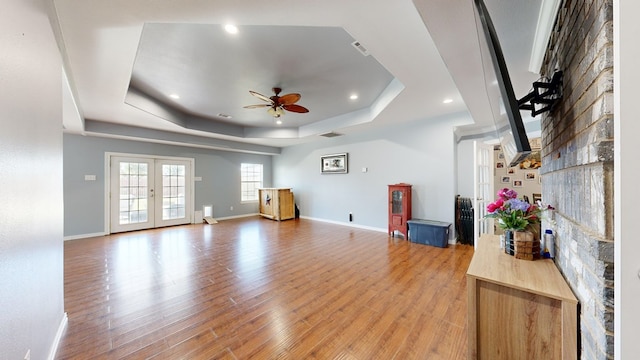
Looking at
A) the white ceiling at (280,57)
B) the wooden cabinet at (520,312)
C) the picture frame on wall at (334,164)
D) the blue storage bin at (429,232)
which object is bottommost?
the blue storage bin at (429,232)

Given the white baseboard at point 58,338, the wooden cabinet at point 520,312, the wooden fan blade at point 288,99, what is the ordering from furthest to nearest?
the wooden fan blade at point 288,99 → the white baseboard at point 58,338 → the wooden cabinet at point 520,312

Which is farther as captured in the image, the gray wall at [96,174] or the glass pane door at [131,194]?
the glass pane door at [131,194]

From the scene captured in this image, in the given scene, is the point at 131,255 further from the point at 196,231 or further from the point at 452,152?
the point at 452,152

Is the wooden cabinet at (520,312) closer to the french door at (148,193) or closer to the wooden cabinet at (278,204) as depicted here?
the wooden cabinet at (278,204)

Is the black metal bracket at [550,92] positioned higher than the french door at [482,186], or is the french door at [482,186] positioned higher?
the black metal bracket at [550,92]

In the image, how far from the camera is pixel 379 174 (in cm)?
558

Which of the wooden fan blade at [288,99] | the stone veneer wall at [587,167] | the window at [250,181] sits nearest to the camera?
the stone veneer wall at [587,167]

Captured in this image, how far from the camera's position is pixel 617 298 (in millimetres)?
536

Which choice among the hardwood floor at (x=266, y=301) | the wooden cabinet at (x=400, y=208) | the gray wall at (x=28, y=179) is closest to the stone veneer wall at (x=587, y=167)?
the hardwood floor at (x=266, y=301)

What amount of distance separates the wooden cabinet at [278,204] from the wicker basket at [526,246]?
6.11 m

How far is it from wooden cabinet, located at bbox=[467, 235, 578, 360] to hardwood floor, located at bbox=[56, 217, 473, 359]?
522mm

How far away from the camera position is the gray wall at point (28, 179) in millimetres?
972

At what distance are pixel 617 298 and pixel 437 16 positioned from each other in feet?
5.78

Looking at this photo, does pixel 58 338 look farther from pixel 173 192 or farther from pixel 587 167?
pixel 173 192
